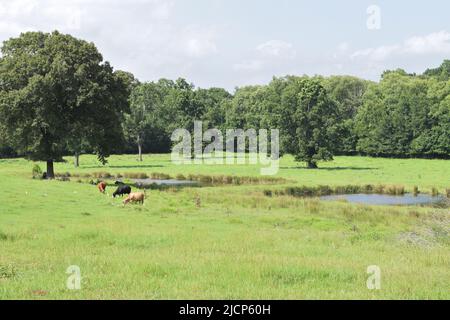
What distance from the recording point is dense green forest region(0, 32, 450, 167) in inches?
1863

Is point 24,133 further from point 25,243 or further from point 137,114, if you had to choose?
point 137,114

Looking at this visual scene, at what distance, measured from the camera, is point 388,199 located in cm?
4531

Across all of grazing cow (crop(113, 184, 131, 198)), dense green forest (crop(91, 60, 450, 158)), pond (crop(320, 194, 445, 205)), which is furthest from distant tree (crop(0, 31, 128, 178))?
dense green forest (crop(91, 60, 450, 158))

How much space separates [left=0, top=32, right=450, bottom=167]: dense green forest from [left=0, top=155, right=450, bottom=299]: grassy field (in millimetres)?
12498

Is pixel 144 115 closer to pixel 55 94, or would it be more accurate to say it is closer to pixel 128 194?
pixel 55 94

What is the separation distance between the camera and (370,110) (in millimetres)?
114625

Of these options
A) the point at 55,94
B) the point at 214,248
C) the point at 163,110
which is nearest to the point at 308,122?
the point at 55,94

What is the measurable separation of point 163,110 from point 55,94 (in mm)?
83723

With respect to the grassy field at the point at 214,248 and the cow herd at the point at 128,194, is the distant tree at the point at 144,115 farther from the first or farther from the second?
the grassy field at the point at 214,248

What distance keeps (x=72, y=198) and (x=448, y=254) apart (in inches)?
915

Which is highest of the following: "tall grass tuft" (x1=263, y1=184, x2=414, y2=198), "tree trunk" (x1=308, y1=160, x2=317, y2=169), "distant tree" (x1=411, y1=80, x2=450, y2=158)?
"distant tree" (x1=411, y1=80, x2=450, y2=158)

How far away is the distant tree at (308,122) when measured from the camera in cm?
7819

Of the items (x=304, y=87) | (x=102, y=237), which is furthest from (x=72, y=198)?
(x=304, y=87)

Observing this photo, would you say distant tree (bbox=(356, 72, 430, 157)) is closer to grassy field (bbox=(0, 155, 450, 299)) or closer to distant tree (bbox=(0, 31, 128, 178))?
distant tree (bbox=(0, 31, 128, 178))
